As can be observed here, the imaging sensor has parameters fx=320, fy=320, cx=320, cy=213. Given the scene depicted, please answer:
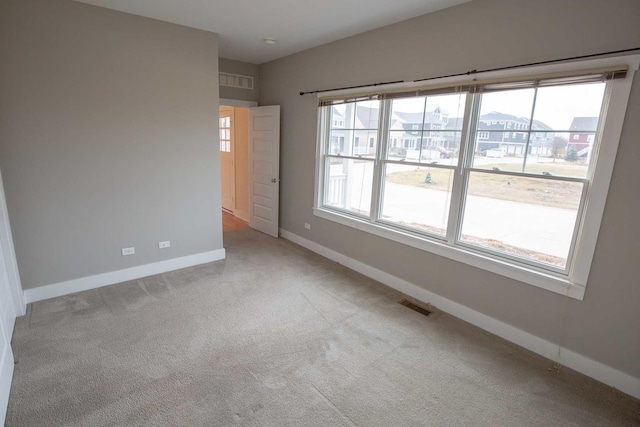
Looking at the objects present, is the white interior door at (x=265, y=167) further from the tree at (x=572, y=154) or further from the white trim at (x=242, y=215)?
the tree at (x=572, y=154)

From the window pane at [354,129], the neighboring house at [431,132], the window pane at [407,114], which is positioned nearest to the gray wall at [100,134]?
the window pane at [354,129]

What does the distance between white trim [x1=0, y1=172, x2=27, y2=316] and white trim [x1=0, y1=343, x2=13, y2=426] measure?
89cm

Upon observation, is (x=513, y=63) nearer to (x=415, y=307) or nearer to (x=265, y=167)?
(x=415, y=307)

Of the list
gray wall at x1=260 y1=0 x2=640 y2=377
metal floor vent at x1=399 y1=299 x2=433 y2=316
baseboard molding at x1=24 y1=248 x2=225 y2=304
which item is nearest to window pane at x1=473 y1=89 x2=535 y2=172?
gray wall at x1=260 y1=0 x2=640 y2=377

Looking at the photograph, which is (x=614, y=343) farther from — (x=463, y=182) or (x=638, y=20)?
(x=638, y=20)

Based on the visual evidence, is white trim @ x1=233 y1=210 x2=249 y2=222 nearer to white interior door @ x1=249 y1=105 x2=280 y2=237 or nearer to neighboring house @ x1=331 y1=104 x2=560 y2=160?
white interior door @ x1=249 y1=105 x2=280 y2=237

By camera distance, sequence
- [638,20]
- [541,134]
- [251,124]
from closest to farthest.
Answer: [638,20] → [541,134] → [251,124]

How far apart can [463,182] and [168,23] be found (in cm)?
344

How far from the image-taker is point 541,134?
7.99 feet

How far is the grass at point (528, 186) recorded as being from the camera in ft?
7.71

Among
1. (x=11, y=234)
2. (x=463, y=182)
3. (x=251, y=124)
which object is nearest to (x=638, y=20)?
(x=463, y=182)

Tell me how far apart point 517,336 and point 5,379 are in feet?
11.8

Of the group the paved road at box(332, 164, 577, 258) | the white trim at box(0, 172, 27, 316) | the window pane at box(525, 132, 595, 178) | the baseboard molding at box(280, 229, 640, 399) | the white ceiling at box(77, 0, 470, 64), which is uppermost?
the white ceiling at box(77, 0, 470, 64)

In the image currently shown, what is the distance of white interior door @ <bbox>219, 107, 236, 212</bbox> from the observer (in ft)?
20.7
